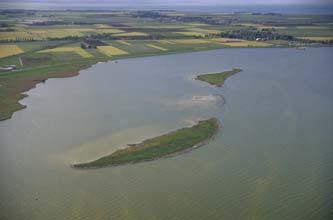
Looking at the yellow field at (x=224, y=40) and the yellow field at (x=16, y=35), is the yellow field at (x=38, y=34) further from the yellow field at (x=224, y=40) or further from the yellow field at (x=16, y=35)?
the yellow field at (x=224, y=40)

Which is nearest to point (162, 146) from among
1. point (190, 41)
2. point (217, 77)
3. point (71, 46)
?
point (217, 77)

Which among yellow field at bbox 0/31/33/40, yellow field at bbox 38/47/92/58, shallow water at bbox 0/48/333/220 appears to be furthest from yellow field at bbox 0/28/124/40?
shallow water at bbox 0/48/333/220

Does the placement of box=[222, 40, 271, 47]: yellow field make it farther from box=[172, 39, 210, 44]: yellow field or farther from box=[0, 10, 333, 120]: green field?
box=[172, 39, 210, 44]: yellow field

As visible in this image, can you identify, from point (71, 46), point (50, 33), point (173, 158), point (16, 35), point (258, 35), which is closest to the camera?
point (173, 158)

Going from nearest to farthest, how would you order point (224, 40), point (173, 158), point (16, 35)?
1. point (173, 158)
2. point (16, 35)
3. point (224, 40)

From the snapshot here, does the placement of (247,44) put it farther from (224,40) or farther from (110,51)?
(110,51)

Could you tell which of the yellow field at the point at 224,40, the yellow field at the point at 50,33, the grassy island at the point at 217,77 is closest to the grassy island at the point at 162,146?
the grassy island at the point at 217,77

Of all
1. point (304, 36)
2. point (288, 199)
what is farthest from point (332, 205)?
point (304, 36)
